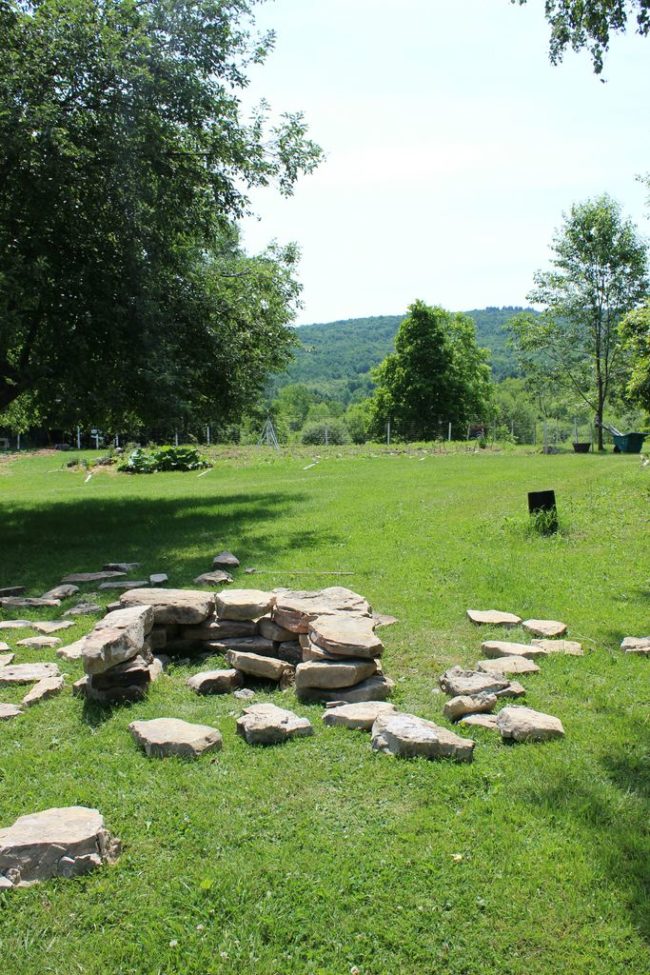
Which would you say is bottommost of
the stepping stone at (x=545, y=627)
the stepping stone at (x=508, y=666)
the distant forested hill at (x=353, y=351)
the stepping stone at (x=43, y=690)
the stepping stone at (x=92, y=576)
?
the stepping stone at (x=43, y=690)

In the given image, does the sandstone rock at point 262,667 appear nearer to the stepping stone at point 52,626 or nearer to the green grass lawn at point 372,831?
the green grass lawn at point 372,831

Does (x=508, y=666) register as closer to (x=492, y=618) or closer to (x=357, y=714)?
(x=492, y=618)

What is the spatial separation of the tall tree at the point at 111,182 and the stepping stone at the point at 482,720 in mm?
9323

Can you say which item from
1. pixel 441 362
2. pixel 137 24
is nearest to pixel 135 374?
pixel 137 24

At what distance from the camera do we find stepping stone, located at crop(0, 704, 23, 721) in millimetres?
5277

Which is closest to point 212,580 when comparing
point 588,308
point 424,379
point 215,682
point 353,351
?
point 215,682

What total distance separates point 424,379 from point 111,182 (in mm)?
43044

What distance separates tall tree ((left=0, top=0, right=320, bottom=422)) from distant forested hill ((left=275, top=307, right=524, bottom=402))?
122473 millimetres

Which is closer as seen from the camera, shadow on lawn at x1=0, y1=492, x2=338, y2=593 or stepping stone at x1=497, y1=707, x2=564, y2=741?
stepping stone at x1=497, y1=707, x2=564, y2=741

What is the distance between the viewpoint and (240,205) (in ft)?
49.1

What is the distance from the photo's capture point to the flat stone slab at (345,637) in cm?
548

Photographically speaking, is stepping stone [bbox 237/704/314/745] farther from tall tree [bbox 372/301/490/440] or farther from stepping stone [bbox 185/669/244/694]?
tall tree [bbox 372/301/490/440]

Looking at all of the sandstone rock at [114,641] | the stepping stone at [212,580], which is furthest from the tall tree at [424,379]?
the sandstone rock at [114,641]

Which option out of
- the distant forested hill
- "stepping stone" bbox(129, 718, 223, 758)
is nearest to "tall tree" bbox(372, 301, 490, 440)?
"stepping stone" bbox(129, 718, 223, 758)
